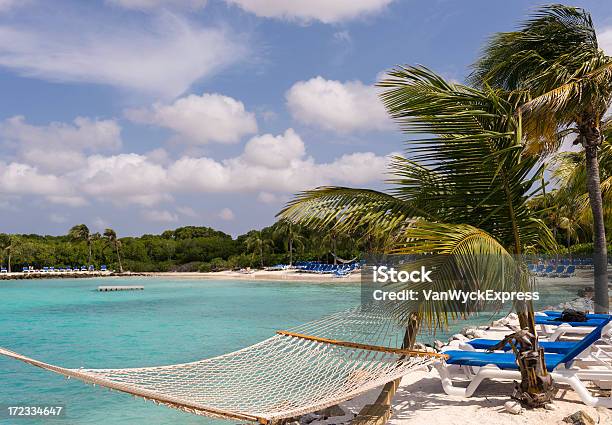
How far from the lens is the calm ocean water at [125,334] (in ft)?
22.7

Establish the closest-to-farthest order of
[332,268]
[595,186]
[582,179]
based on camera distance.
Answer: [595,186], [582,179], [332,268]

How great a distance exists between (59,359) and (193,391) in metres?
8.11

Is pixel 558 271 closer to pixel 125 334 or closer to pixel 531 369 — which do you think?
pixel 125 334

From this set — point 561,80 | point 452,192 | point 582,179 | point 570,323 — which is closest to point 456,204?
point 452,192

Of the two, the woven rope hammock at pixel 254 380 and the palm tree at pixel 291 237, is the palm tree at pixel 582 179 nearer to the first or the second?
the woven rope hammock at pixel 254 380

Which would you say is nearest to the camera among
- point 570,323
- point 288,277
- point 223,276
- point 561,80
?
point 561,80

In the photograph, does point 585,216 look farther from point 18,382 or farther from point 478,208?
point 18,382

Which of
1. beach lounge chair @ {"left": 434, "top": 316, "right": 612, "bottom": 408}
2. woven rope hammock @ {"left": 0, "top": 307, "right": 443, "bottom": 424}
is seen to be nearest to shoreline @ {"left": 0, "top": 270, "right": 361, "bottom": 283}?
beach lounge chair @ {"left": 434, "top": 316, "right": 612, "bottom": 408}

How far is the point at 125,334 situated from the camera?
541 inches

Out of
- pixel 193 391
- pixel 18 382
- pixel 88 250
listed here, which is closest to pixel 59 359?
pixel 18 382

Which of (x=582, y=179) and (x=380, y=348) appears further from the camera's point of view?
(x=582, y=179)

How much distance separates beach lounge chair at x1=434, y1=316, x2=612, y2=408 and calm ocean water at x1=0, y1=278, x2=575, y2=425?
2.68 meters

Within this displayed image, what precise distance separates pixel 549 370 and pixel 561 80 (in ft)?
11.1

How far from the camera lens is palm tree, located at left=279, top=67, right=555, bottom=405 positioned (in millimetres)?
3607
